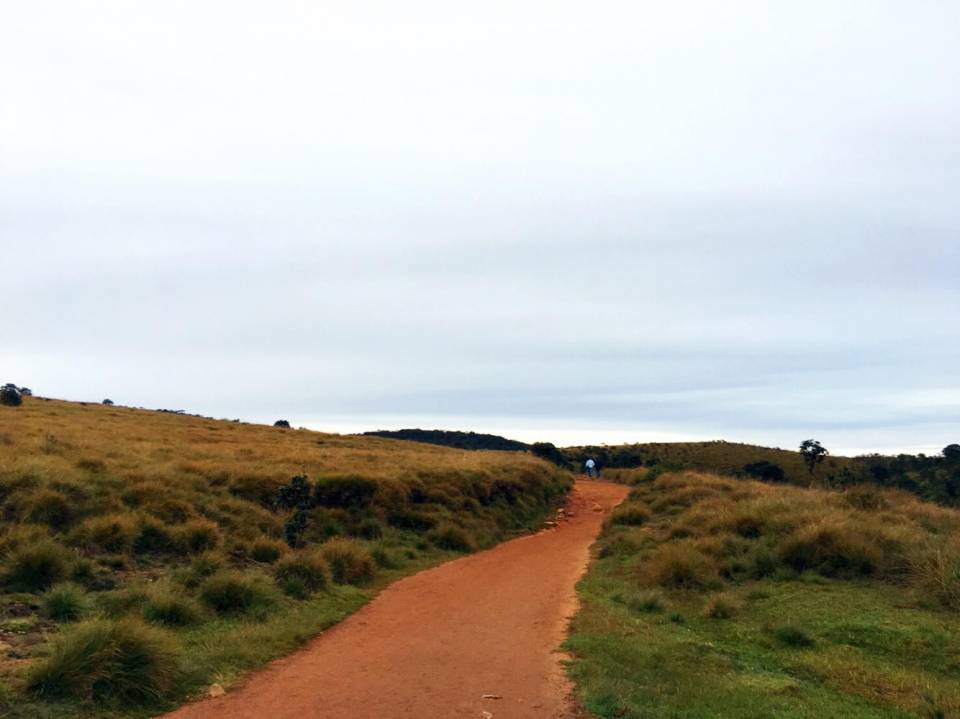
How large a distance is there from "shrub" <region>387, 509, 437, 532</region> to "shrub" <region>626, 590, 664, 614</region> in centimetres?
937

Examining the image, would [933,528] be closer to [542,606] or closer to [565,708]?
[542,606]

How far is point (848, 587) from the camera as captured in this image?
42.8ft

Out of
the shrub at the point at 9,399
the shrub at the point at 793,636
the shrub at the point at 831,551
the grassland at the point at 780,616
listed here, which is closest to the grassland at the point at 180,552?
the grassland at the point at 780,616

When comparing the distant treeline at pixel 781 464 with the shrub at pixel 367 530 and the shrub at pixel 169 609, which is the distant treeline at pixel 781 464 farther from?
the shrub at pixel 169 609

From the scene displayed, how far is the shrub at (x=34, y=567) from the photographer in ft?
37.1

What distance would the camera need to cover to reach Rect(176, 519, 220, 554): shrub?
14750 mm

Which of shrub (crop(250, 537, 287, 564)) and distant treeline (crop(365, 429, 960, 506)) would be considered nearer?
shrub (crop(250, 537, 287, 564))

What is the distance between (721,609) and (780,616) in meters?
0.90

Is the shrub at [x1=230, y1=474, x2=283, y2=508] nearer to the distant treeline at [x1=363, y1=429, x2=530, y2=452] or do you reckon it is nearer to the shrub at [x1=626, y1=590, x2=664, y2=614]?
the shrub at [x1=626, y1=590, x2=664, y2=614]

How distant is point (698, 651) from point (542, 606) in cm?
416

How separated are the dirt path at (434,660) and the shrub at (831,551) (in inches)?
176

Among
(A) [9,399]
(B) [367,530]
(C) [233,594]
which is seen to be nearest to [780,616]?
(C) [233,594]

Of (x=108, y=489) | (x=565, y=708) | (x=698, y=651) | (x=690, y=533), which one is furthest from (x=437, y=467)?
(x=565, y=708)

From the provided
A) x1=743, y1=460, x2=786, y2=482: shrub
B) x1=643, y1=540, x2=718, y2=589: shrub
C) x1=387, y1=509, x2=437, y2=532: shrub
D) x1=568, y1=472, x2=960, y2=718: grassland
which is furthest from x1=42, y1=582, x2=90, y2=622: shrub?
x1=743, y1=460, x2=786, y2=482: shrub
